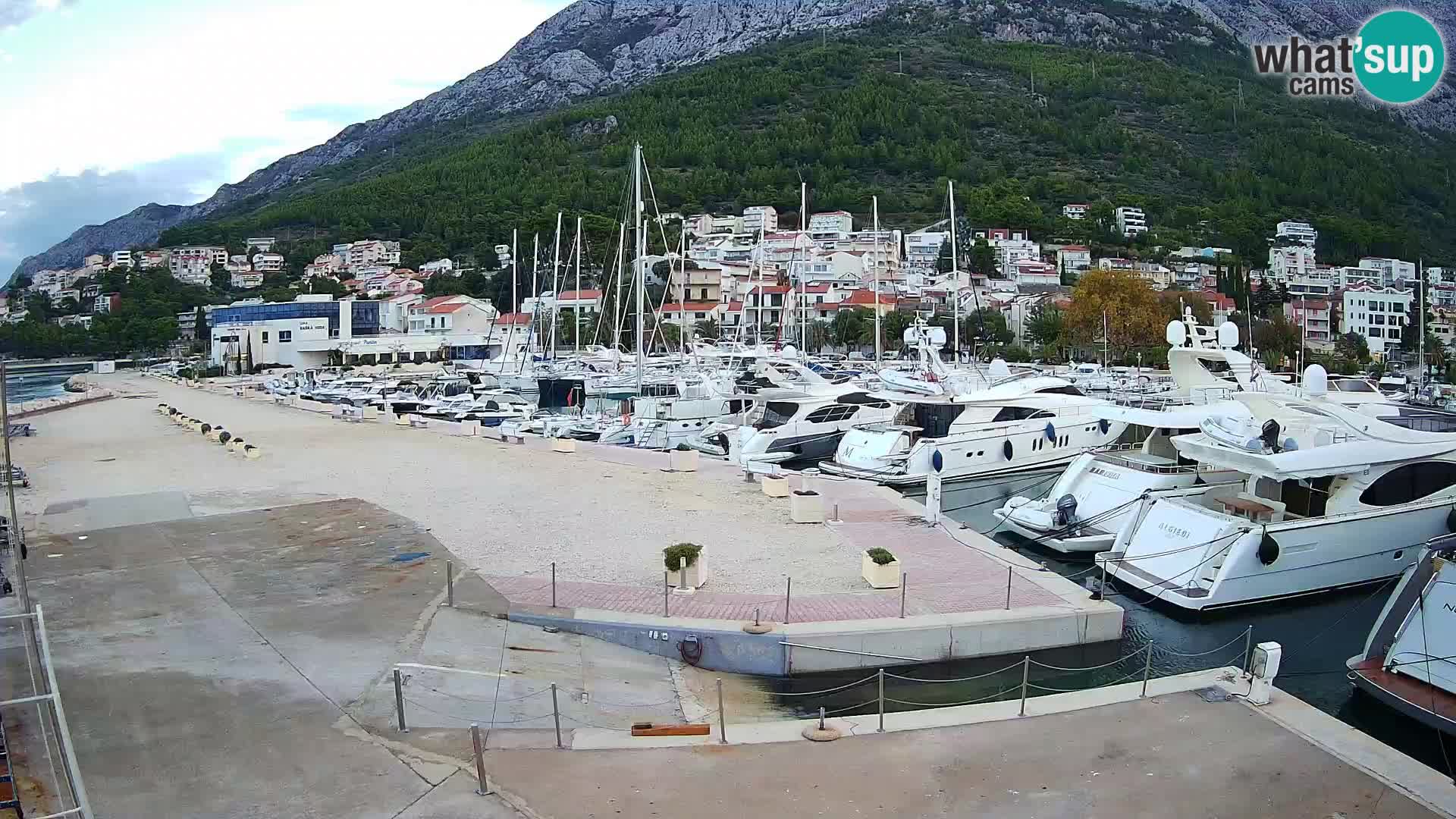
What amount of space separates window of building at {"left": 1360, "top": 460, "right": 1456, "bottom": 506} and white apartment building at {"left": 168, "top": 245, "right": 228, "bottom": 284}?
127 metres

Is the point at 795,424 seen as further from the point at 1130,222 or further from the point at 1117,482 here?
the point at 1130,222

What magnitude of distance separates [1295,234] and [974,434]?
97.9 meters

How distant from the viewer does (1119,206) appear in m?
113

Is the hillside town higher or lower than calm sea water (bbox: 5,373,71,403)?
higher

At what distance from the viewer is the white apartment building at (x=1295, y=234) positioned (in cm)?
10644

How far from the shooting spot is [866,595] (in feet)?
39.9

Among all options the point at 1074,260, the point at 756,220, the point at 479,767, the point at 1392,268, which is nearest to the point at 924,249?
the point at 1074,260

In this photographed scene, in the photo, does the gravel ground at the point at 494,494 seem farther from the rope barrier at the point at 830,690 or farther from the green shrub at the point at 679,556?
the rope barrier at the point at 830,690

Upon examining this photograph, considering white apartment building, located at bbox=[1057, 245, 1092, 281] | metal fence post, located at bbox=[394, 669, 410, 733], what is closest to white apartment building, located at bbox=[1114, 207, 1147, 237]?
white apartment building, located at bbox=[1057, 245, 1092, 281]

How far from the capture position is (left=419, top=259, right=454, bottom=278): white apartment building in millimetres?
108625

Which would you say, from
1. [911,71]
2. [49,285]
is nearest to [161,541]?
[911,71]

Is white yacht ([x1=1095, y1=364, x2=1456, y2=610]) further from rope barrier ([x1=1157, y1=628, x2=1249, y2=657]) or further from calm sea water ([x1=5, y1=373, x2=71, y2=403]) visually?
calm sea water ([x1=5, y1=373, x2=71, y2=403])

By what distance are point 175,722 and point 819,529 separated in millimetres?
9619

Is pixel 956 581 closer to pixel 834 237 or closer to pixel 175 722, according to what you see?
pixel 175 722
